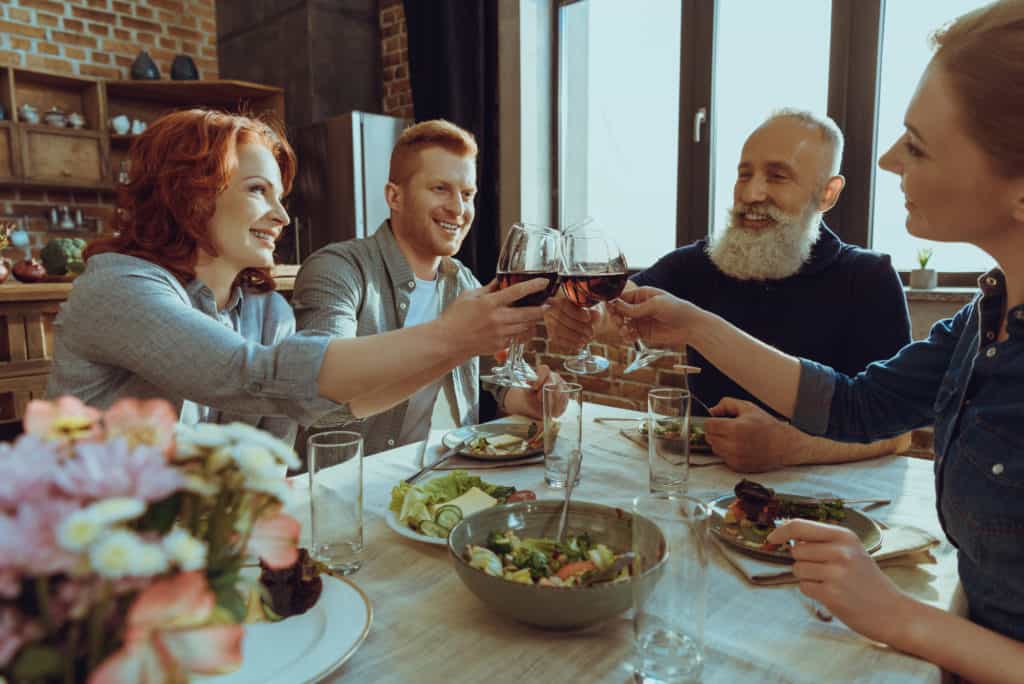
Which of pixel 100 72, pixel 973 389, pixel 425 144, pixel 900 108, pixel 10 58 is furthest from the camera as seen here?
pixel 100 72

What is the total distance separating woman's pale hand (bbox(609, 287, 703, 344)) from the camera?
1.33 m

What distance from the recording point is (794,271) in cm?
204

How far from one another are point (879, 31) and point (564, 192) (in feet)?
5.61

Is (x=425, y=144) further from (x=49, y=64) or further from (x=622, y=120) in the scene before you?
(x=49, y=64)

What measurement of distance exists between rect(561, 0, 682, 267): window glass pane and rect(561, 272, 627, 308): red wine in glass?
2.25 metres

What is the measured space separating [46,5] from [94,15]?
283 millimetres

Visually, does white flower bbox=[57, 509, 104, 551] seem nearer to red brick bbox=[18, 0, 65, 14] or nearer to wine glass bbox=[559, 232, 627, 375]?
wine glass bbox=[559, 232, 627, 375]

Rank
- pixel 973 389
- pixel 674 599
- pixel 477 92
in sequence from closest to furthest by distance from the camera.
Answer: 1. pixel 674 599
2. pixel 973 389
3. pixel 477 92

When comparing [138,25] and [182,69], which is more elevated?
Result: [138,25]

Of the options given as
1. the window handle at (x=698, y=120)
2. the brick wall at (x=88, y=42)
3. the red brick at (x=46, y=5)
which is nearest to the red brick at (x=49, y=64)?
the brick wall at (x=88, y=42)

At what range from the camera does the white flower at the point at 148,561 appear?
0.88ft

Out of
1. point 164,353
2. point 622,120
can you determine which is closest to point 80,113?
point 622,120

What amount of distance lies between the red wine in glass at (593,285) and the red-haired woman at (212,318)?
79 millimetres

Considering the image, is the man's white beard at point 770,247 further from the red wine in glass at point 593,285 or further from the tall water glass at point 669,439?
the tall water glass at point 669,439
